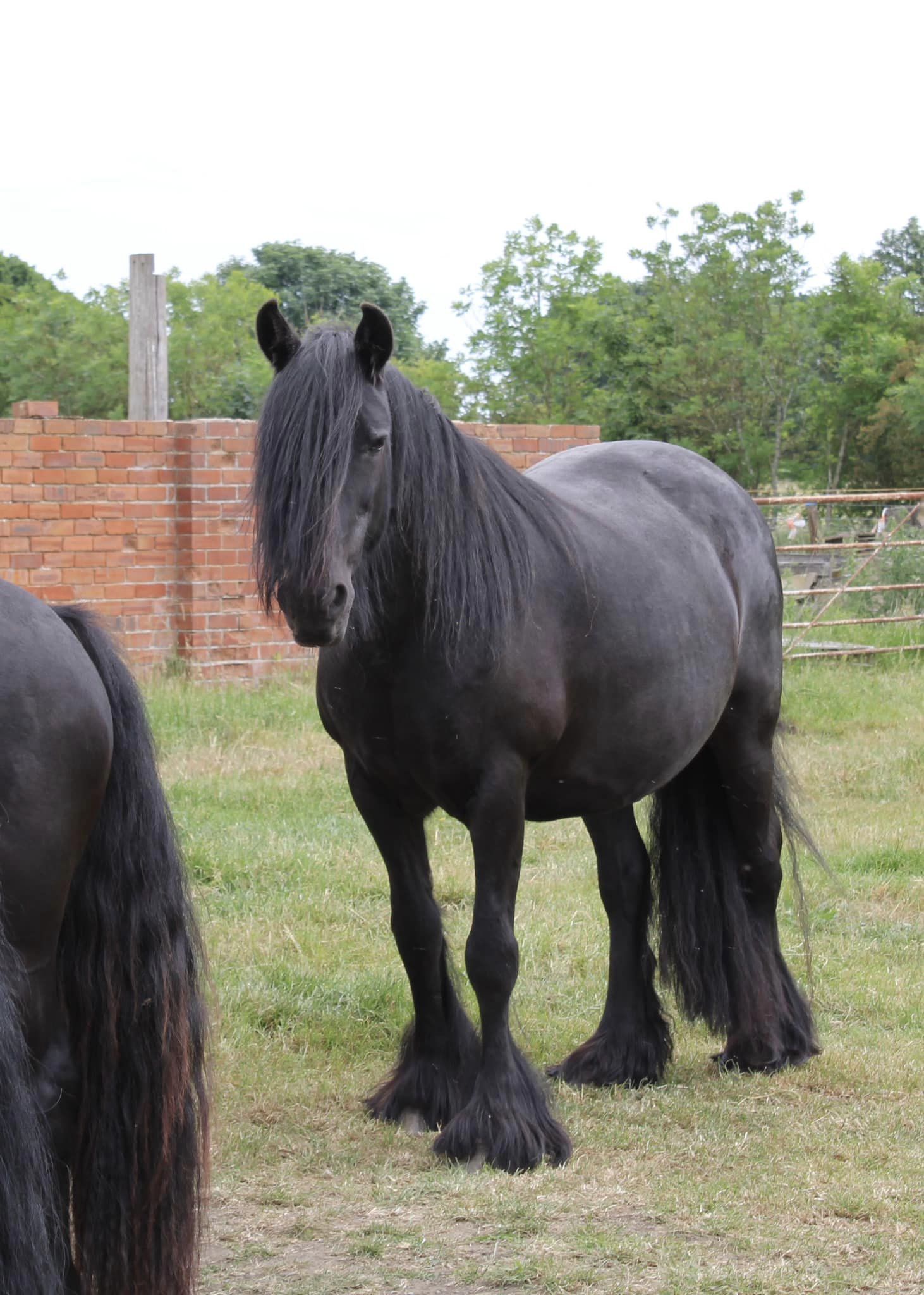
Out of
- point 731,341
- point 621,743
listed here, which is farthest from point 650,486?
point 731,341

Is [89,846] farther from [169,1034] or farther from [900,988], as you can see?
[900,988]

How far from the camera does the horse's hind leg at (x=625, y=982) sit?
4.35 meters

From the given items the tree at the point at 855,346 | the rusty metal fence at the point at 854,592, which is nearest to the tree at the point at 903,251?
the tree at the point at 855,346

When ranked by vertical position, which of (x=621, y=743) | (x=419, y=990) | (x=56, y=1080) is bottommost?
(x=419, y=990)

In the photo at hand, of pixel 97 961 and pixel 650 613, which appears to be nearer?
pixel 97 961

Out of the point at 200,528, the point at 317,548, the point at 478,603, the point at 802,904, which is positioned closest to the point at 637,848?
the point at 802,904

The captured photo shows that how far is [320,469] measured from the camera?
10.3 ft

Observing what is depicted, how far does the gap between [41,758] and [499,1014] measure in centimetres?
179

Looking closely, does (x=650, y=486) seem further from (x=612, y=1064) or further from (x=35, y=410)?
(x=35, y=410)

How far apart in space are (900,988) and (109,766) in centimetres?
345

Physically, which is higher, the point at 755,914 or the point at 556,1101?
the point at 755,914

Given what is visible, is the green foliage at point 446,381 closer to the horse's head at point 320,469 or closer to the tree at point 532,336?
the tree at point 532,336

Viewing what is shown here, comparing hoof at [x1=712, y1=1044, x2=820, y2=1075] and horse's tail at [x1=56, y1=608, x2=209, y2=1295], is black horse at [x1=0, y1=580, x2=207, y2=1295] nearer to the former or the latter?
horse's tail at [x1=56, y1=608, x2=209, y2=1295]

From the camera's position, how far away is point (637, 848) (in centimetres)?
458
